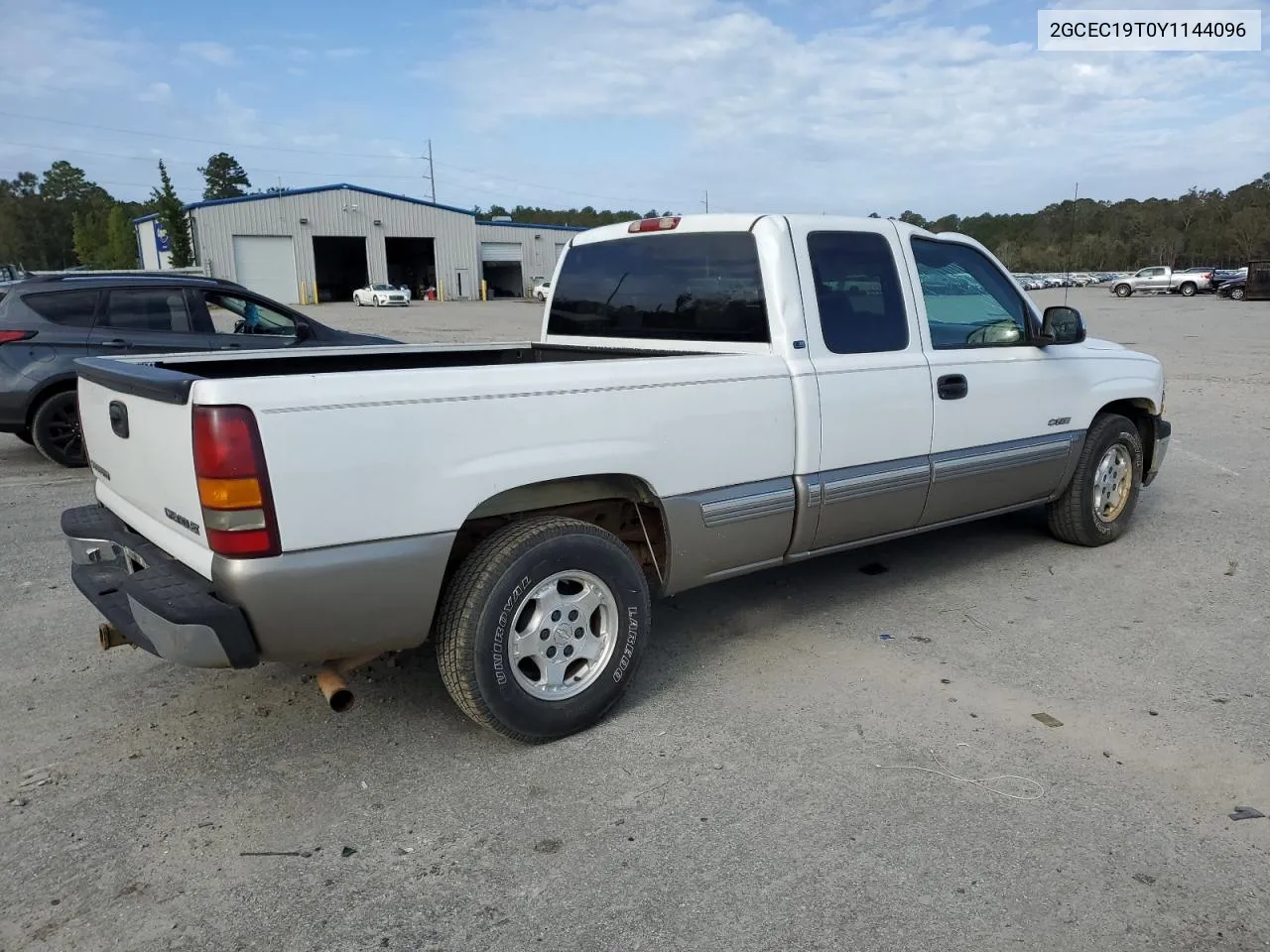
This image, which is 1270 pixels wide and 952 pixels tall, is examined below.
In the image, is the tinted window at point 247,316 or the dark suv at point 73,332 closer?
the dark suv at point 73,332

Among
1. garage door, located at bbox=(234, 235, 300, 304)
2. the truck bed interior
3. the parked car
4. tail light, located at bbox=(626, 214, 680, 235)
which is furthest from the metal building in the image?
tail light, located at bbox=(626, 214, 680, 235)

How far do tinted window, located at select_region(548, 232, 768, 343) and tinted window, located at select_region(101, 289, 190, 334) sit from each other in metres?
5.00

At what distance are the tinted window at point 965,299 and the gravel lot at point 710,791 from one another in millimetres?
1382

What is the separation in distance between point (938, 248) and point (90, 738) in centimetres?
436

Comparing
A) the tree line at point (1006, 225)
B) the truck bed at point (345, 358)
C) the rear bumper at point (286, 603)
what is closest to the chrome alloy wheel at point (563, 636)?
the rear bumper at point (286, 603)

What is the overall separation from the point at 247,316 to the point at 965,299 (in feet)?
22.8

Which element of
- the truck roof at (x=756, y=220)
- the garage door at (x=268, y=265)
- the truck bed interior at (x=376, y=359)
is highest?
the garage door at (x=268, y=265)

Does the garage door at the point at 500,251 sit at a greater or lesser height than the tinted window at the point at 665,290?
greater

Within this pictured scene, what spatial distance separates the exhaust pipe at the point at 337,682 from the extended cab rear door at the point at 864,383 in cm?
199

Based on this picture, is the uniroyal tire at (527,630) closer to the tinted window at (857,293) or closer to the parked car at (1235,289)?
the tinted window at (857,293)

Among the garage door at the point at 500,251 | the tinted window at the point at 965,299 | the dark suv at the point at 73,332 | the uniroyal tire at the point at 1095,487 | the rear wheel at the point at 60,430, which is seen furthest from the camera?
the garage door at the point at 500,251

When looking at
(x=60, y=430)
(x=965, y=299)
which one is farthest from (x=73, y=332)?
(x=965, y=299)

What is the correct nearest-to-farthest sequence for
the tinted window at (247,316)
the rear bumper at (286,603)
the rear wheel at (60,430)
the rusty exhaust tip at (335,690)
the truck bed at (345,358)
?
the rear bumper at (286,603) → the rusty exhaust tip at (335,690) → the truck bed at (345,358) → the rear wheel at (60,430) → the tinted window at (247,316)

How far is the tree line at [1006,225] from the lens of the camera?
163ft
